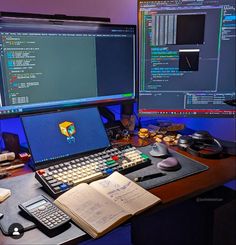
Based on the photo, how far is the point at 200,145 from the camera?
1311 millimetres

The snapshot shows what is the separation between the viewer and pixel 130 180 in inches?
39.7

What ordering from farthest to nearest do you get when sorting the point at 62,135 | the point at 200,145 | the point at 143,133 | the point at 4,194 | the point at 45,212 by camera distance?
the point at 143,133 < the point at 200,145 < the point at 62,135 < the point at 4,194 < the point at 45,212

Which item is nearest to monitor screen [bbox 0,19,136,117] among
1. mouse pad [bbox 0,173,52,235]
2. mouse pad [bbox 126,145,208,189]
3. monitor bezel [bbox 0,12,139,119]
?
monitor bezel [bbox 0,12,139,119]

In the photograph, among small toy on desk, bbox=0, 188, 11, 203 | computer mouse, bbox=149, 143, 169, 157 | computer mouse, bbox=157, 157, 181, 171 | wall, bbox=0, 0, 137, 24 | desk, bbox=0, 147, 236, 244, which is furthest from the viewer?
wall, bbox=0, 0, 137, 24

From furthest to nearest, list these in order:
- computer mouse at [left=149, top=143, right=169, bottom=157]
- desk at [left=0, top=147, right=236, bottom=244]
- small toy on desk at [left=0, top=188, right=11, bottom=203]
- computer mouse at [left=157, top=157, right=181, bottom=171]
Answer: computer mouse at [left=149, top=143, right=169, bottom=157]
computer mouse at [left=157, top=157, right=181, bottom=171]
small toy on desk at [left=0, top=188, right=11, bottom=203]
desk at [left=0, top=147, right=236, bottom=244]

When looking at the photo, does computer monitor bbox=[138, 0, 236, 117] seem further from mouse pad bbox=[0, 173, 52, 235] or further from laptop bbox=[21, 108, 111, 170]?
mouse pad bbox=[0, 173, 52, 235]

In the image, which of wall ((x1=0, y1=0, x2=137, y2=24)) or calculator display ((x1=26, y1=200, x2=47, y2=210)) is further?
wall ((x1=0, y1=0, x2=137, y2=24))

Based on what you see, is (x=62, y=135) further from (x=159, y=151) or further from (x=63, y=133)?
(x=159, y=151)

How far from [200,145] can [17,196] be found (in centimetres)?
75

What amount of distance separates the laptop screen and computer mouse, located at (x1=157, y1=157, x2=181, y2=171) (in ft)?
0.82

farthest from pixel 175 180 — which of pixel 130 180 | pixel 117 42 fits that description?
pixel 117 42

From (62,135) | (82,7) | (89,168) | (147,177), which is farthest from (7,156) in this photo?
(82,7)

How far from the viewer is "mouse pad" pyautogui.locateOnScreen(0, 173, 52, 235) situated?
82 cm

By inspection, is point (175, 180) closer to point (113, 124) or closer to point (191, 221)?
point (191, 221)
